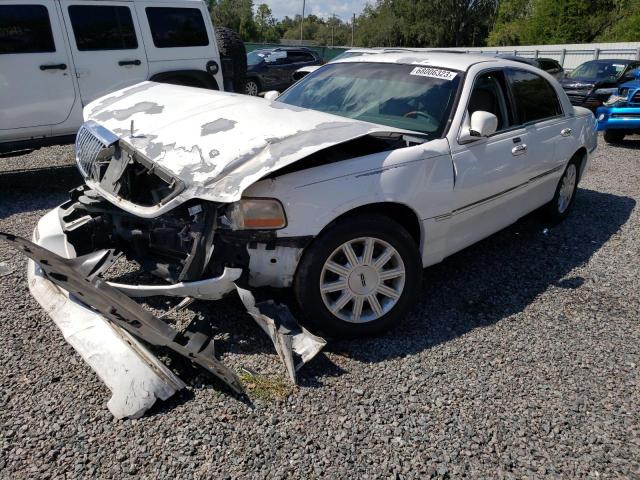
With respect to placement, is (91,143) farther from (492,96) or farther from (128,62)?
(128,62)

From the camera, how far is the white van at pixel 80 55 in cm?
587

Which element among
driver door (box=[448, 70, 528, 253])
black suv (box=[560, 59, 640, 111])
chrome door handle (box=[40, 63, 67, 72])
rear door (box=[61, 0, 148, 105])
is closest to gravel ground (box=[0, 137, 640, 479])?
driver door (box=[448, 70, 528, 253])

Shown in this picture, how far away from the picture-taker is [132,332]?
264 centimetres

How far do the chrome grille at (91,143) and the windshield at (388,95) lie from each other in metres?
1.54

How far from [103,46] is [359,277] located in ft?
17.1

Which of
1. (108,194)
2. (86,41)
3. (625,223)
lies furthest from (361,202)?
(86,41)

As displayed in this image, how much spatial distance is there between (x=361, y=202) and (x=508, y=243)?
2525 millimetres

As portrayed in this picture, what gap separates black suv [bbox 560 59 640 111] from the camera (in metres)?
11.7

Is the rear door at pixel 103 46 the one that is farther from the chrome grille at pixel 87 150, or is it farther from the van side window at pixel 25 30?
the chrome grille at pixel 87 150

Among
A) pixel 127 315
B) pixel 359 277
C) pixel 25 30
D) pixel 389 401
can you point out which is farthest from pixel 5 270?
pixel 25 30

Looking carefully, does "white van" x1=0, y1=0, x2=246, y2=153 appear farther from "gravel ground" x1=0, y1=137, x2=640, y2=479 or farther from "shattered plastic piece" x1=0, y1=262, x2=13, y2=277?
"gravel ground" x1=0, y1=137, x2=640, y2=479

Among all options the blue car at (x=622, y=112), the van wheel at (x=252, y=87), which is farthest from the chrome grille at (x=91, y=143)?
the van wheel at (x=252, y=87)

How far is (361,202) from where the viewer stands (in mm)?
2949

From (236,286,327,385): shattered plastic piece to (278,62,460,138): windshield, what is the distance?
1.57 m
